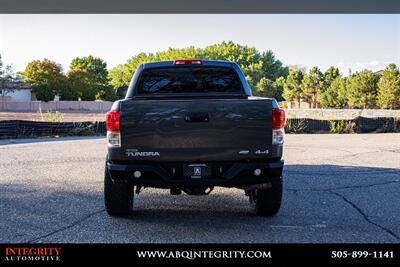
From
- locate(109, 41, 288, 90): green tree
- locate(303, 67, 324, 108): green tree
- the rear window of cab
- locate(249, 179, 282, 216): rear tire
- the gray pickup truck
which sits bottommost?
locate(249, 179, 282, 216): rear tire

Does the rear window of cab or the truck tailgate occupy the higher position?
the rear window of cab

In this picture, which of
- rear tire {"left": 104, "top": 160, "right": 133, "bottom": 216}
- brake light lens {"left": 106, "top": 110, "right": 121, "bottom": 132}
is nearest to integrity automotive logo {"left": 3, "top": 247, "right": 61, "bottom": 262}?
rear tire {"left": 104, "top": 160, "right": 133, "bottom": 216}

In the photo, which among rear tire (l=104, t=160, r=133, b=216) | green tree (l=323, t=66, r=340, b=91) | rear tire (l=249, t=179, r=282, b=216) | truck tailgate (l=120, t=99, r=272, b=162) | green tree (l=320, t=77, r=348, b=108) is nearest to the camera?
truck tailgate (l=120, t=99, r=272, b=162)

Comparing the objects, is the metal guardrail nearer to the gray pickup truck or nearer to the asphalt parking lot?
the asphalt parking lot

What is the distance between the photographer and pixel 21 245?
434 cm

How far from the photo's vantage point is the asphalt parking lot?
4.73 m

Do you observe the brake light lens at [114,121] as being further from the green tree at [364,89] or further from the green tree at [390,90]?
the green tree at [364,89]

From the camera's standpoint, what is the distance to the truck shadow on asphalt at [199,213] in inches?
191

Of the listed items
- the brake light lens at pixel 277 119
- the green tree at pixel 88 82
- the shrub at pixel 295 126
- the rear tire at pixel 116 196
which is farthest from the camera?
the green tree at pixel 88 82

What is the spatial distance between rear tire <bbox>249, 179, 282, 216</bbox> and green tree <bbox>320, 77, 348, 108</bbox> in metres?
57.9

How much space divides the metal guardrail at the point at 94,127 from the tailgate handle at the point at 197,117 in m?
14.2

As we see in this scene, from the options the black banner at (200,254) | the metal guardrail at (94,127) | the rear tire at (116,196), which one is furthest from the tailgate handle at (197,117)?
the metal guardrail at (94,127)

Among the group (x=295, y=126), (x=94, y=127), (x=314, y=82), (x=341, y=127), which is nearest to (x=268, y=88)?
(x=314, y=82)

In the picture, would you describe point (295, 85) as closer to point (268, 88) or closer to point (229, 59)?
point (268, 88)
